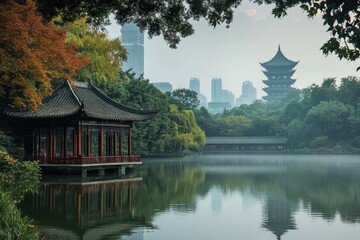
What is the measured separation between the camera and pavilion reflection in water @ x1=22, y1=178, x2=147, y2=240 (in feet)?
40.4

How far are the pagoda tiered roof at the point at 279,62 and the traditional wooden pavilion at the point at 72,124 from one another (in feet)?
383

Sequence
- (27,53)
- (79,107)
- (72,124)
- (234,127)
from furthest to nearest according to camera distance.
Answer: (234,127) < (72,124) < (79,107) < (27,53)

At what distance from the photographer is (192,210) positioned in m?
16.2

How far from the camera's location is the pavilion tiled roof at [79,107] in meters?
26.9

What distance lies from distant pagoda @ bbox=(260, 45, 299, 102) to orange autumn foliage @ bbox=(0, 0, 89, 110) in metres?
122

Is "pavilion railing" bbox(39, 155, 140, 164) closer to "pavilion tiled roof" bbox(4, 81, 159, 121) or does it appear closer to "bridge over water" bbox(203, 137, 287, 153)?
"pavilion tiled roof" bbox(4, 81, 159, 121)

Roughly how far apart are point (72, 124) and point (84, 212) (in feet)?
41.7

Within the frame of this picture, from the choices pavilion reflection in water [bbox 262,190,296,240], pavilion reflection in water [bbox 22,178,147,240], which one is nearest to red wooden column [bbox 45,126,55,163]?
pavilion reflection in water [bbox 22,178,147,240]

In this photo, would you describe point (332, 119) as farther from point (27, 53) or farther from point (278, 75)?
point (278, 75)

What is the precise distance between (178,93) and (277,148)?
21.8m

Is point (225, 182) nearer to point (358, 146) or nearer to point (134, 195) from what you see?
point (134, 195)

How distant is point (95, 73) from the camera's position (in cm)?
3759

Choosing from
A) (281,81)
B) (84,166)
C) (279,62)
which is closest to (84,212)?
(84,166)

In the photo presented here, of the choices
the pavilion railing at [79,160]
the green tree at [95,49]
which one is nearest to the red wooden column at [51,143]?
the pavilion railing at [79,160]
